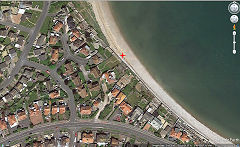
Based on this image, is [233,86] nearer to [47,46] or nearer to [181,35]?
[181,35]

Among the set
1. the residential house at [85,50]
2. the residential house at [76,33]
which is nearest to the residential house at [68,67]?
the residential house at [85,50]

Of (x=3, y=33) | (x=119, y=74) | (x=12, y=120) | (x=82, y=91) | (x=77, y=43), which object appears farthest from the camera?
(x=119, y=74)

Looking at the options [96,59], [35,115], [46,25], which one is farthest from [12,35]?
[96,59]

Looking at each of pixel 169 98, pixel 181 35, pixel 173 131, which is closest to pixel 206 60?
pixel 181 35

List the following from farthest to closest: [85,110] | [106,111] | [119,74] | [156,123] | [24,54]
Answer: [119,74], [106,111], [156,123], [24,54], [85,110]

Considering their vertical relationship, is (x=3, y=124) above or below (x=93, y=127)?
below

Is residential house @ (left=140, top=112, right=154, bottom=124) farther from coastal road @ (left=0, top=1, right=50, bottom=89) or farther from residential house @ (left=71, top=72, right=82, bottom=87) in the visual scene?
coastal road @ (left=0, top=1, right=50, bottom=89)

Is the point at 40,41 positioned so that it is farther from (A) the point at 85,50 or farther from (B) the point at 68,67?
(A) the point at 85,50

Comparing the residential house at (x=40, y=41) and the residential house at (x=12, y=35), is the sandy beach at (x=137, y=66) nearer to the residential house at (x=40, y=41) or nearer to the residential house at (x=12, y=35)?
the residential house at (x=40, y=41)

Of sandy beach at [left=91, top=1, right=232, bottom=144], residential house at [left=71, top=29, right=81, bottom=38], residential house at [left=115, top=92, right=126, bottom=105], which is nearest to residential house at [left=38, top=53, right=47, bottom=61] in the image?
residential house at [left=71, top=29, right=81, bottom=38]
